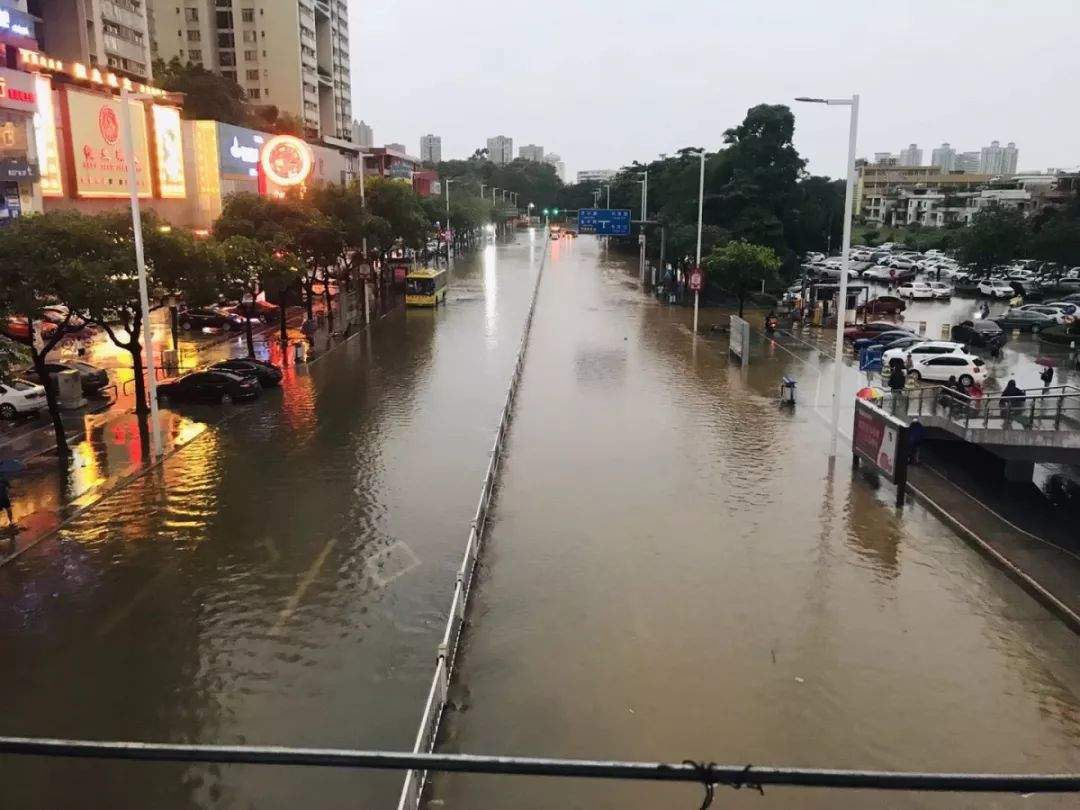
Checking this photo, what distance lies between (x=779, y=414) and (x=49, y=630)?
64.8 feet

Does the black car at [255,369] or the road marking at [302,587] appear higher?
the black car at [255,369]

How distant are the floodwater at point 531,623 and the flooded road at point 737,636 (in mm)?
47

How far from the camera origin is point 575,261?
91938 mm

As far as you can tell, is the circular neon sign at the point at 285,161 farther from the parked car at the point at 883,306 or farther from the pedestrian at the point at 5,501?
the pedestrian at the point at 5,501

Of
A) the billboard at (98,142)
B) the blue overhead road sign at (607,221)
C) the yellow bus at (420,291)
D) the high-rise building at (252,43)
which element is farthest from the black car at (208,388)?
the high-rise building at (252,43)

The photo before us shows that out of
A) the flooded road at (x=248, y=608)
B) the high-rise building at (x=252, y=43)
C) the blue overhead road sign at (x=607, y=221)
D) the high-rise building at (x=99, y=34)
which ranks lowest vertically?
the flooded road at (x=248, y=608)

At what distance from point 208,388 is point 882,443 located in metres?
19.9

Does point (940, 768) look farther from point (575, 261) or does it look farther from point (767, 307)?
point (575, 261)

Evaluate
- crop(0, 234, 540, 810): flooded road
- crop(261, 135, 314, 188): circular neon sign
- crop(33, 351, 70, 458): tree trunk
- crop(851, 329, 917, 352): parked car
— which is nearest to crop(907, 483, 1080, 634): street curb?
crop(0, 234, 540, 810): flooded road

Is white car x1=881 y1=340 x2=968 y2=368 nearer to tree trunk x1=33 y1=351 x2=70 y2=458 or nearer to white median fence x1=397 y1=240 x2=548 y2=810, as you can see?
white median fence x1=397 y1=240 x2=548 y2=810

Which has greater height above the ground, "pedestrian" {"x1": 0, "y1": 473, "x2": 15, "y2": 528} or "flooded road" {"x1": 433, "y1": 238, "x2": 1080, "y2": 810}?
"pedestrian" {"x1": 0, "y1": 473, "x2": 15, "y2": 528}

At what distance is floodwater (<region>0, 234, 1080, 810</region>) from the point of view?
9.56 metres

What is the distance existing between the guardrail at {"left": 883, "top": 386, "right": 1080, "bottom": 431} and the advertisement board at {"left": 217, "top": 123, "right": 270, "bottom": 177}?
41.8 meters

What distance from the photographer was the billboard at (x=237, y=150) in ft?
171
